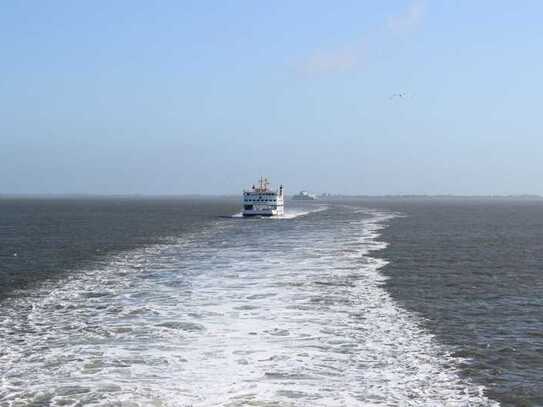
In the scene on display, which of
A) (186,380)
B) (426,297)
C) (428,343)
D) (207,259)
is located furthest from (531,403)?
(207,259)

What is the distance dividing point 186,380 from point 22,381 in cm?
410

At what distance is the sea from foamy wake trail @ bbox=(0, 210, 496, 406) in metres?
0.07

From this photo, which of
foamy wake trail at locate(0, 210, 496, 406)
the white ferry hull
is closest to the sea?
foamy wake trail at locate(0, 210, 496, 406)

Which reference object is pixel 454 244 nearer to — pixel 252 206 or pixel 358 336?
pixel 358 336

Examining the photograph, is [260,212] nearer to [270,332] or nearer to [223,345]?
[270,332]

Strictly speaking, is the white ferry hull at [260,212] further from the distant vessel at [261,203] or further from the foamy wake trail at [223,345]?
the foamy wake trail at [223,345]

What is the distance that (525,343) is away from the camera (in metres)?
22.1

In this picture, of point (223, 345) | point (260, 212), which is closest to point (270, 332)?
point (223, 345)

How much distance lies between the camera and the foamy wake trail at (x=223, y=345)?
16.2 meters

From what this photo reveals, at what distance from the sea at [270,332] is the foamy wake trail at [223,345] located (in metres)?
0.07

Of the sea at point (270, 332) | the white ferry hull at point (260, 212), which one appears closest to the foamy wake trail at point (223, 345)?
the sea at point (270, 332)

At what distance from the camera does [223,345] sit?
20.8 meters

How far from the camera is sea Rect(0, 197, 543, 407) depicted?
53.9 feet

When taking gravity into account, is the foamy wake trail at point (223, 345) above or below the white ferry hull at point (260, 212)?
below
